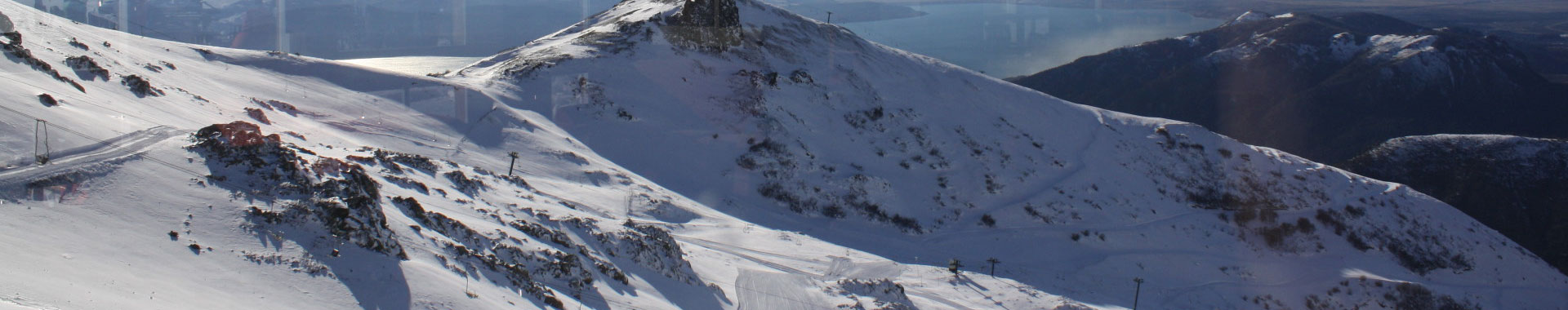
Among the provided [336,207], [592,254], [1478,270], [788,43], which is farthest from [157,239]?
[1478,270]

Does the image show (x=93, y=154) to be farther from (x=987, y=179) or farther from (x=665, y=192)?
(x=987, y=179)

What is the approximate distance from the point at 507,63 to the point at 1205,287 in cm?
3264

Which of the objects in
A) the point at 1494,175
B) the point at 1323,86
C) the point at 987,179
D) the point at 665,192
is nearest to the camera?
the point at 665,192

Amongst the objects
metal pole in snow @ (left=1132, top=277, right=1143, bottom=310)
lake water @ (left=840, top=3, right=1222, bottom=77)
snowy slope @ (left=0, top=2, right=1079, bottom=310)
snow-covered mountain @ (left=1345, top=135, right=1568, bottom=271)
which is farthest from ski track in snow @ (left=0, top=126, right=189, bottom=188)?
lake water @ (left=840, top=3, right=1222, bottom=77)

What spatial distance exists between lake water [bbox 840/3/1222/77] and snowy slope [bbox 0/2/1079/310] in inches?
→ 2433

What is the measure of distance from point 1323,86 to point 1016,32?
138 ft

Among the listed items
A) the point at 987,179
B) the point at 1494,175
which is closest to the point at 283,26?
the point at 987,179

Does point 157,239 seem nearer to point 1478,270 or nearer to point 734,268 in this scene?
point 734,268

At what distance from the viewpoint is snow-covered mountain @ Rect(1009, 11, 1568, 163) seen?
10725cm

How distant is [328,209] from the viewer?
498 inches

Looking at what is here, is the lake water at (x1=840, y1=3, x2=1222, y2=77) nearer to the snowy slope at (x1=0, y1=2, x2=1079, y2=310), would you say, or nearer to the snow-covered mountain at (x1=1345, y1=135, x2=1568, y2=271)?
the snow-covered mountain at (x1=1345, y1=135, x2=1568, y2=271)

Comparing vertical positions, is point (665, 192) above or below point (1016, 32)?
below

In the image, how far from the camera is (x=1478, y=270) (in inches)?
1581

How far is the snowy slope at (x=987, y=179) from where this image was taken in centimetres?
3356
